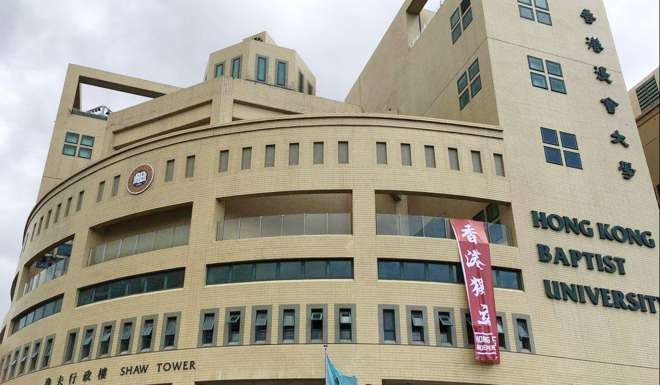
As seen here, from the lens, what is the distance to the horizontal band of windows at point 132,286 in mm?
32594

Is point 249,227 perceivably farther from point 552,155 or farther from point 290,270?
point 552,155

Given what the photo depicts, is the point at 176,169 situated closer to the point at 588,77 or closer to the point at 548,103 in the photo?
the point at 548,103

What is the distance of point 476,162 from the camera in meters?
34.9

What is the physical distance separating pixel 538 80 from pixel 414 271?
16105mm

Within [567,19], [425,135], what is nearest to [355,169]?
[425,135]

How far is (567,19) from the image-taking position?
42.3m

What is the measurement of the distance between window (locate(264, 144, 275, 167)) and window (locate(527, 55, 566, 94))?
17.0 metres

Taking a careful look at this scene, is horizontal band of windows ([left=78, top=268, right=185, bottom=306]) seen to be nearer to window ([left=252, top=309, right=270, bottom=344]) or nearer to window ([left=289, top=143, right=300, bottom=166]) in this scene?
window ([left=252, top=309, right=270, bottom=344])

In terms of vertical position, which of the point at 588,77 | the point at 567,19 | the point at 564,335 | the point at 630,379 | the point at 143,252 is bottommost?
the point at 630,379

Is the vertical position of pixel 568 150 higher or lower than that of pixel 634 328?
higher

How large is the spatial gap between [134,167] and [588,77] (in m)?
29.7

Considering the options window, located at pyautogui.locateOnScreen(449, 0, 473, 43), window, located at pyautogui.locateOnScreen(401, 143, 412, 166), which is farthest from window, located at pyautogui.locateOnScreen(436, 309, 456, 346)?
window, located at pyautogui.locateOnScreen(449, 0, 473, 43)

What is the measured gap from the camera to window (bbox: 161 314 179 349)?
30653 mm

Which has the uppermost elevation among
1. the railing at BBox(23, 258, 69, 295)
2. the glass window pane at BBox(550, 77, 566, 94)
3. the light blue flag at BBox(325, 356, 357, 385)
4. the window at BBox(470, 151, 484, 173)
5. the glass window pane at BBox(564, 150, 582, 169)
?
the glass window pane at BBox(550, 77, 566, 94)
